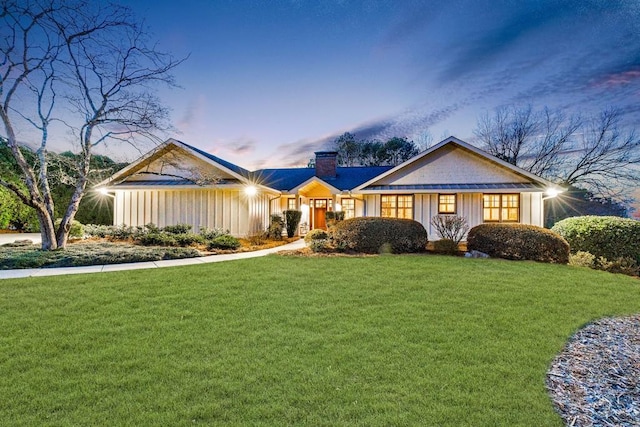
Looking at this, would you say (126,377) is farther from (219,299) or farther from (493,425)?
(493,425)

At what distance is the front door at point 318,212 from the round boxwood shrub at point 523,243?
10.1 meters

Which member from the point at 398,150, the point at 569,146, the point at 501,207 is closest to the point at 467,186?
the point at 501,207

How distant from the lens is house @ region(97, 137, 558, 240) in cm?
1509

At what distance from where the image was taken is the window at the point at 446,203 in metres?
15.7

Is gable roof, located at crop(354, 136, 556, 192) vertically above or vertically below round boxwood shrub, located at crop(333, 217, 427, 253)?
above

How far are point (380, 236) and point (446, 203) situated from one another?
5.86 m

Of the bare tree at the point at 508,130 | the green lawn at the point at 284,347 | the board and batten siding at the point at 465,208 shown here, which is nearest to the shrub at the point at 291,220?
the board and batten siding at the point at 465,208

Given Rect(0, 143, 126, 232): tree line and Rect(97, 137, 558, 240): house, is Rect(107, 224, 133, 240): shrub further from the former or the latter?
Rect(0, 143, 126, 232): tree line

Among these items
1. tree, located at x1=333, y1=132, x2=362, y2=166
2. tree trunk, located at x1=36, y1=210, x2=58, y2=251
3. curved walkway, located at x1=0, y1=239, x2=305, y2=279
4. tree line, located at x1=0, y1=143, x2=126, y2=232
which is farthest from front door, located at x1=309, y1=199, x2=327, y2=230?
tree, located at x1=333, y1=132, x2=362, y2=166

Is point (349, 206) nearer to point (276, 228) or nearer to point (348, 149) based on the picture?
point (276, 228)

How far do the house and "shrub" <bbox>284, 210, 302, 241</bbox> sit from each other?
1473 mm

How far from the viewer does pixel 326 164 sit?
20.8 metres

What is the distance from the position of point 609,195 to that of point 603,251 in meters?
15.8

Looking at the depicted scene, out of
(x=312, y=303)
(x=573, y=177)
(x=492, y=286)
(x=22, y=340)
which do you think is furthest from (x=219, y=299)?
(x=573, y=177)
